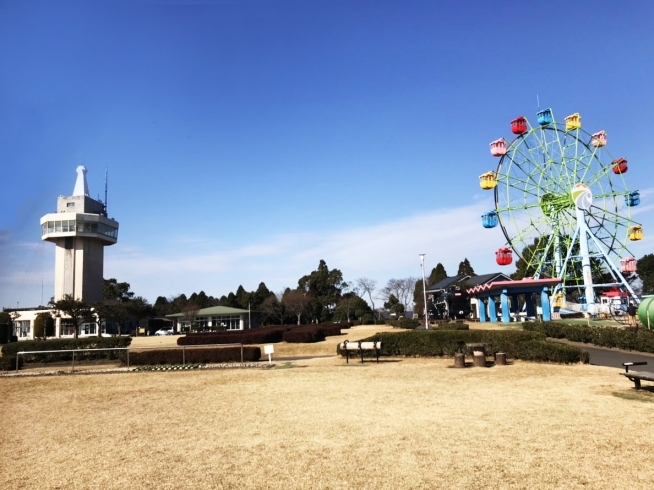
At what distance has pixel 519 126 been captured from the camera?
144 ft

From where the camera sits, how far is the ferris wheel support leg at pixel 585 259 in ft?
140

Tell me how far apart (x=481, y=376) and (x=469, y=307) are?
53.0 metres

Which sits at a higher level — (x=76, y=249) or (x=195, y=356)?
(x=76, y=249)

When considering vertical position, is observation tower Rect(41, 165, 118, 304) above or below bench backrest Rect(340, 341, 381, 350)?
above

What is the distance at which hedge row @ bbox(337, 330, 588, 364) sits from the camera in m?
15.8

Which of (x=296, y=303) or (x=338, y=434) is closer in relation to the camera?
(x=338, y=434)

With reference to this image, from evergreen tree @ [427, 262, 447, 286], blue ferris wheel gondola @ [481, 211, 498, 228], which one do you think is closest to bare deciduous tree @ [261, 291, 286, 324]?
evergreen tree @ [427, 262, 447, 286]

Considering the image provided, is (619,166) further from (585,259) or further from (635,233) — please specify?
(585,259)

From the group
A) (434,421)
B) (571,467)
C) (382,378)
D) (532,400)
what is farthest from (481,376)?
(571,467)

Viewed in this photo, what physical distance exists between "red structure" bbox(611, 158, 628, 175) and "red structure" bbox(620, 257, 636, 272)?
7.77m

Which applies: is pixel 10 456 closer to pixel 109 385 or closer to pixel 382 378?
pixel 109 385

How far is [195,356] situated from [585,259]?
120ft

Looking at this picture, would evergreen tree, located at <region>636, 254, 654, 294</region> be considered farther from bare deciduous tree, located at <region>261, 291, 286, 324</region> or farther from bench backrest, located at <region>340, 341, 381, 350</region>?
bench backrest, located at <region>340, 341, 381, 350</region>

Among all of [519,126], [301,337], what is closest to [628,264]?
[519,126]
